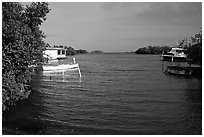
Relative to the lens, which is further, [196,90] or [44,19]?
[196,90]

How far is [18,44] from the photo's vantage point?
11.9 m

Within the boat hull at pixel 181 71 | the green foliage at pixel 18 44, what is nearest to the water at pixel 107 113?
the green foliage at pixel 18 44

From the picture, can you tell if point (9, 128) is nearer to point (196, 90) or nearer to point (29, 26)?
point (29, 26)

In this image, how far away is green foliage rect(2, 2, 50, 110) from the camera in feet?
37.9

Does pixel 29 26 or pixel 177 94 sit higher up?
pixel 29 26

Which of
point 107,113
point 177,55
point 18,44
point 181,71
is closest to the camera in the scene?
point 18,44

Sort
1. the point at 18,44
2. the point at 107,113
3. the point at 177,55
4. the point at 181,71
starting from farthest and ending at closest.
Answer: the point at 177,55 → the point at 181,71 → the point at 107,113 → the point at 18,44

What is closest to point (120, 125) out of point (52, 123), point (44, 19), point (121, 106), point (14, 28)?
point (52, 123)

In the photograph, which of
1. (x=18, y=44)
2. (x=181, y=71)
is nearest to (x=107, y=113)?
(x=18, y=44)

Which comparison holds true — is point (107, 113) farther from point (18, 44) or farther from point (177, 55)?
point (177, 55)

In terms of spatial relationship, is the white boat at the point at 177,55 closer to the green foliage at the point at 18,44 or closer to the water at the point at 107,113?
the water at the point at 107,113

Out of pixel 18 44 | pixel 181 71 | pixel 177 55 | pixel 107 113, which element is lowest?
pixel 107 113

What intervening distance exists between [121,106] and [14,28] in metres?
11.3

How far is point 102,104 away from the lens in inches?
863
